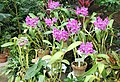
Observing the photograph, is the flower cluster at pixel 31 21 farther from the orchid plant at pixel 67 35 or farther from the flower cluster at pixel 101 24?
the flower cluster at pixel 101 24

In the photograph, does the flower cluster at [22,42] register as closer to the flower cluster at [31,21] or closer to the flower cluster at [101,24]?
the flower cluster at [31,21]

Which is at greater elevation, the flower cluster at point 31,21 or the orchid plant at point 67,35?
the flower cluster at point 31,21

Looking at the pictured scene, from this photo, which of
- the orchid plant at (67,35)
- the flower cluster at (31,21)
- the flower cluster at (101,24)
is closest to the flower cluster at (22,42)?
the orchid plant at (67,35)

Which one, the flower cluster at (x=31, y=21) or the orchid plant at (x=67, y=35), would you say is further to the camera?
the flower cluster at (x=31, y=21)

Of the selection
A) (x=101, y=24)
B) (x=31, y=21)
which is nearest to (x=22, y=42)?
(x=31, y=21)

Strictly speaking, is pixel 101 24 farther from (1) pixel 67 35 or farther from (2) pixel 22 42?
(2) pixel 22 42

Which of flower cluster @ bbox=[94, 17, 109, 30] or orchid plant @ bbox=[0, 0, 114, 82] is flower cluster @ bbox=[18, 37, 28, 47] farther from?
flower cluster @ bbox=[94, 17, 109, 30]

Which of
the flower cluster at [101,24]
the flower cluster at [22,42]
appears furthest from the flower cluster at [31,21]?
the flower cluster at [101,24]

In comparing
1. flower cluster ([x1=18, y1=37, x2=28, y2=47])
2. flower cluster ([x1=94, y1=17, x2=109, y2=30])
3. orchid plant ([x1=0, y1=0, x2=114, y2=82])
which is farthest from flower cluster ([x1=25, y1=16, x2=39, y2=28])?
flower cluster ([x1=94, y1=17, x2=109, y2=30])

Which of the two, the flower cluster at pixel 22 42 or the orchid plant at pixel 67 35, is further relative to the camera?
the flower cluster at pixel 22 42

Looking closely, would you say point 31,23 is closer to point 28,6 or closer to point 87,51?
point 87,51

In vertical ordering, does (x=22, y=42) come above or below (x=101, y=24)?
below

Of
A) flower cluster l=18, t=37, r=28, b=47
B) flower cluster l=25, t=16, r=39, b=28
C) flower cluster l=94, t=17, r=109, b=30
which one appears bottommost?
flower cluster l=18, t=37, r=28, b=47

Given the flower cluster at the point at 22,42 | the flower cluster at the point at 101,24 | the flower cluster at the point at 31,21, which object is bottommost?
the flower cluster at the point at 22,42
